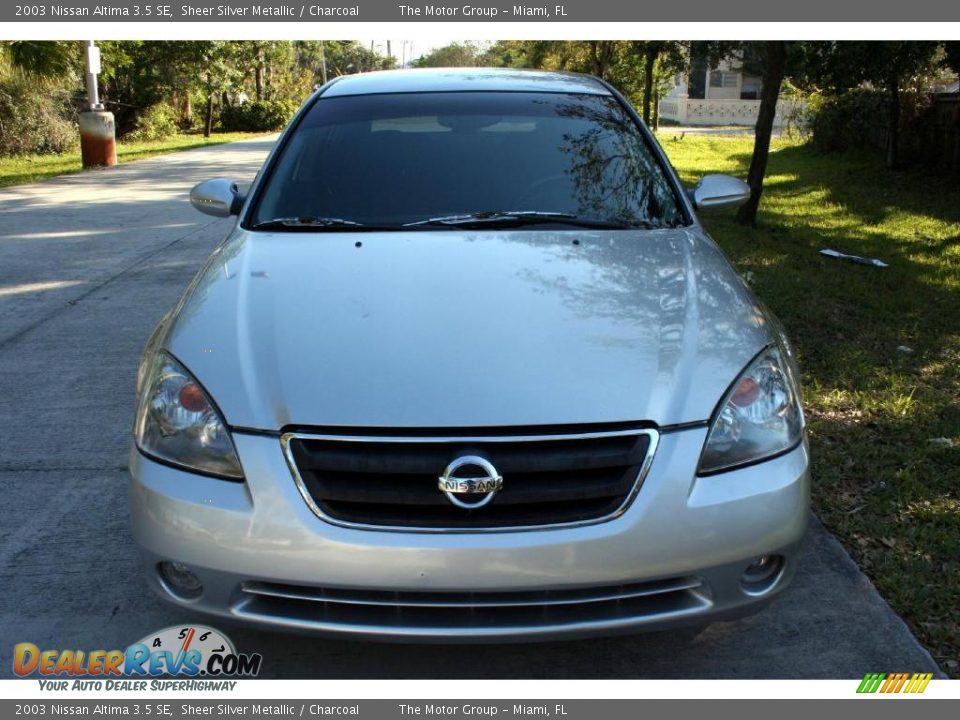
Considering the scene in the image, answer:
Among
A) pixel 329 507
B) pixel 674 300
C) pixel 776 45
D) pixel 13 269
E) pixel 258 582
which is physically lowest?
pixel 13 269

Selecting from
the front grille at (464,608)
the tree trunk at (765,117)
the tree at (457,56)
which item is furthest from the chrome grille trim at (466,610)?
the tree at (457,56)

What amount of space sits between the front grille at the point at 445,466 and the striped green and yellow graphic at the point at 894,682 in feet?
3.10

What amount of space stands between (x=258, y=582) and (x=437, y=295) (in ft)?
3.12

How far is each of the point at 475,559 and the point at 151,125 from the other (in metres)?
28.7

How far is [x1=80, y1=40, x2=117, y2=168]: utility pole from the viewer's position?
57.6ft

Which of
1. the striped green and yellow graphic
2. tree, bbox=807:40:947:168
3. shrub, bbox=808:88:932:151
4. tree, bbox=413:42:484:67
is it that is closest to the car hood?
the striped green and yellow graphic

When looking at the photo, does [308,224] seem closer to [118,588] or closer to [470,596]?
[118,588]

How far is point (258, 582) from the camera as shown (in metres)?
2.24

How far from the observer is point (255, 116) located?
37500mm

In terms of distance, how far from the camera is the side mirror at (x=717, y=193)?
391cm

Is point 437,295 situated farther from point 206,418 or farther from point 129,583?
point 129,583

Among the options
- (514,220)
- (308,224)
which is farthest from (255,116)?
(514,220)

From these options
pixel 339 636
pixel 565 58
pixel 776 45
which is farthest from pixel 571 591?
pixel 565 58

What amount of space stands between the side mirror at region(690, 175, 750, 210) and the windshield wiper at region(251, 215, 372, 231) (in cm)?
145
